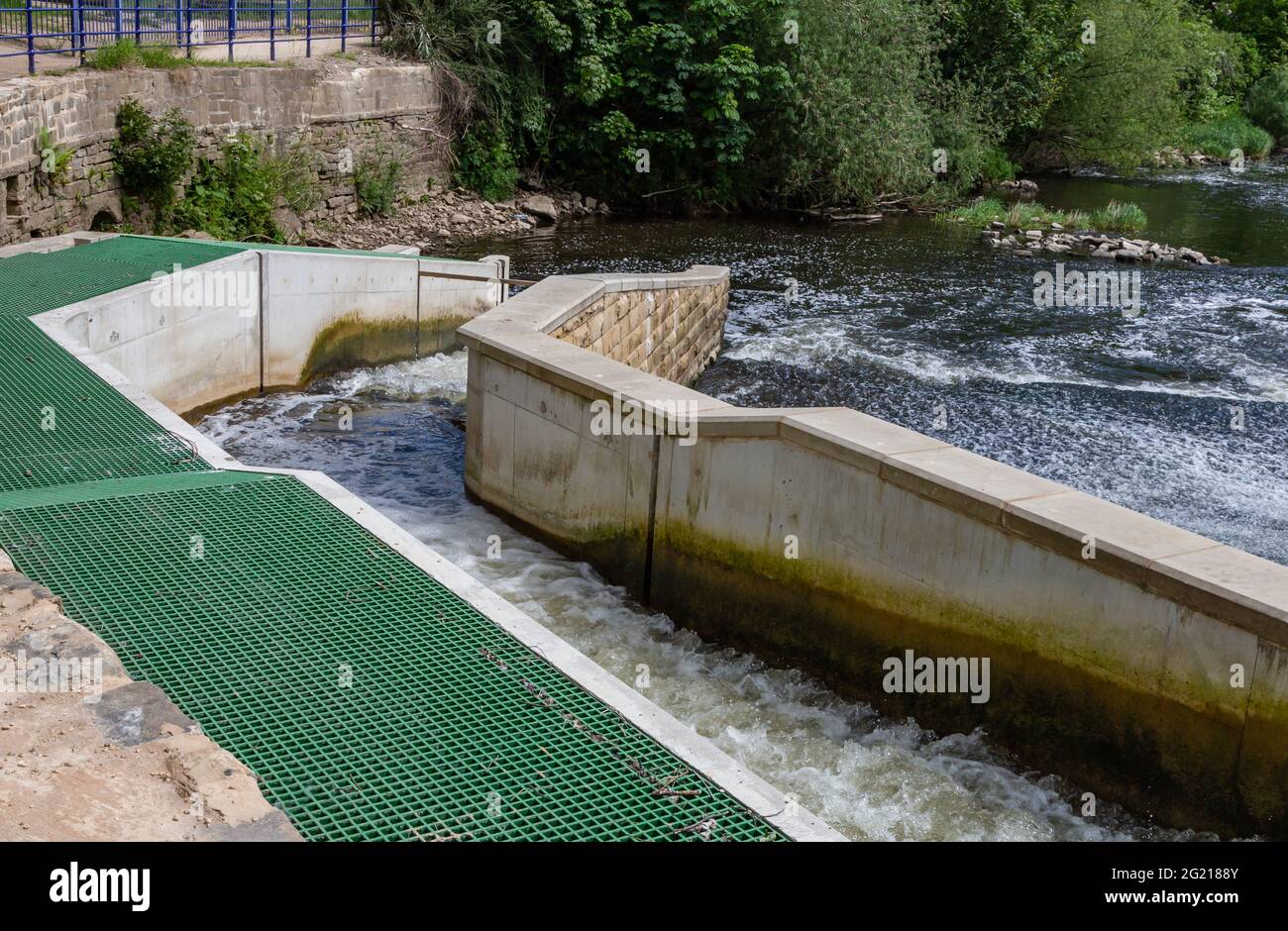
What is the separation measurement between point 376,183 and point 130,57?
220 inches

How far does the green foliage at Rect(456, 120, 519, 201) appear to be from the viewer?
2522 centimetres

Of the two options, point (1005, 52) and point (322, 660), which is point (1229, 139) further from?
point (322, 660)

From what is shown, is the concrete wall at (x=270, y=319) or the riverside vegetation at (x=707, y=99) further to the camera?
the riverside vegetation at (x=707, y=99)

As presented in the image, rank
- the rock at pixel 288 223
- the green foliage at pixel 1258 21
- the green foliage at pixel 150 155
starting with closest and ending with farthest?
the green foliage at pixel 150 155 < the rock at pixel 288 223 < the green foliage at pixel 1258 21

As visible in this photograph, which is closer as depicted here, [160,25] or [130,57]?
[130,57]

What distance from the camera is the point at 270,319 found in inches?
509

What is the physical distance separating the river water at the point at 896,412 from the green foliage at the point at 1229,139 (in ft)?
50.7

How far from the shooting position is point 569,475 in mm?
9195

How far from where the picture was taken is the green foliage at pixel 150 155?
1736 centimetres
